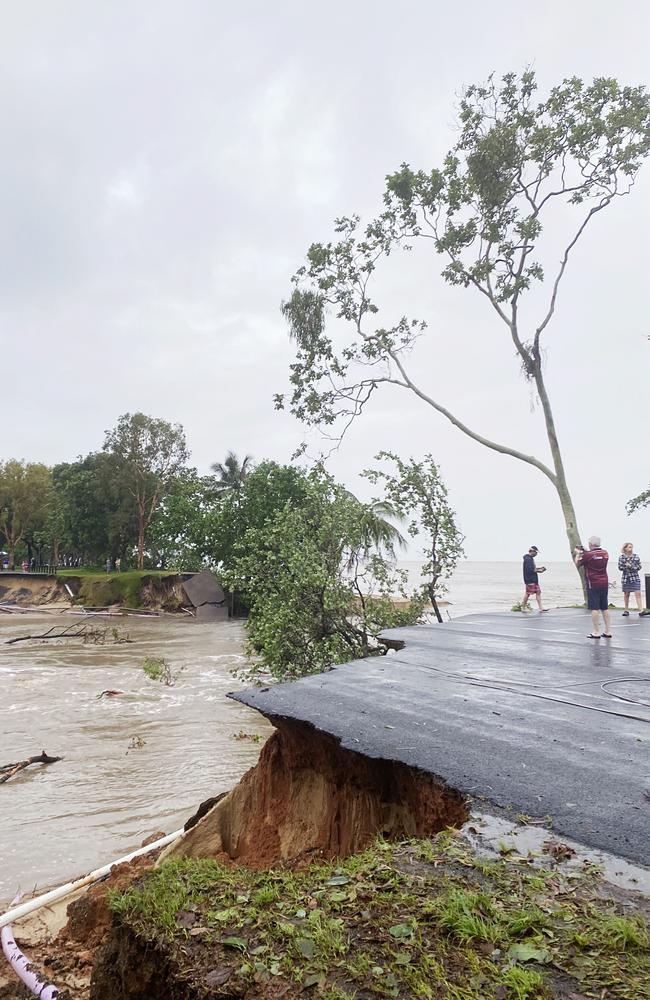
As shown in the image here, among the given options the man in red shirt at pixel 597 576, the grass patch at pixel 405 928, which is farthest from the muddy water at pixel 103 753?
the man in red shirt at pixel 597 576

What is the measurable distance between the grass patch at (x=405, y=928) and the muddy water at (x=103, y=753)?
15.0ft

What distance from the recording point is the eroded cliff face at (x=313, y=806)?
4117 millimetres

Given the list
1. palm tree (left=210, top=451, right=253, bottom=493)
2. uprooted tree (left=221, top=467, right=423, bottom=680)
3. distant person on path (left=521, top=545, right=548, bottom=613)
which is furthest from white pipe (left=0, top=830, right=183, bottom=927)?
palm tree (left=210, top=451, right=253, bottom=493)

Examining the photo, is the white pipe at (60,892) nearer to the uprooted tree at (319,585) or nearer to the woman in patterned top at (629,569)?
the uprooted tree at (319,585)

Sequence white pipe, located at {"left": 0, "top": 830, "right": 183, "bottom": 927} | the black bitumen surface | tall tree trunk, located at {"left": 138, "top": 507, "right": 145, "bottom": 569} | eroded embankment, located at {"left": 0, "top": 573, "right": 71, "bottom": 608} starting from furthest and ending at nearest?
tall tree trunk, located at {"left": 138, "top": 507, "right": 145, "bottom": 569}
eroded embankment, located at {"left": 0, "top": 573, "right": 71, "bottom": 608}
white pipe, located at {"left": 0, "top": 830, "right": 183, "bottom": 927}
the black bitumen surface

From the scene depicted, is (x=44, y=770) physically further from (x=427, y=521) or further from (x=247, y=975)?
(x=427, y=521)

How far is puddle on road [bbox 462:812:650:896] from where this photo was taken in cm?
289

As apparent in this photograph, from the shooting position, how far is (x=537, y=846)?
126 inches

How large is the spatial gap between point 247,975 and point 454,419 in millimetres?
20505

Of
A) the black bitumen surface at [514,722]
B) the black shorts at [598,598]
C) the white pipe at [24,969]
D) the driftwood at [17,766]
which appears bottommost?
the driftwood at [17,766]

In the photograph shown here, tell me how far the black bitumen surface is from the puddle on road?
0.27ft

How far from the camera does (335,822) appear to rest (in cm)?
462

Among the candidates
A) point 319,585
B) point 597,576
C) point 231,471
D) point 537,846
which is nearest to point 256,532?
point 319,585

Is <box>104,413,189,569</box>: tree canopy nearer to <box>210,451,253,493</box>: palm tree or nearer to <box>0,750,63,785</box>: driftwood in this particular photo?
<box>210,451,253,493</box>: palm tree
